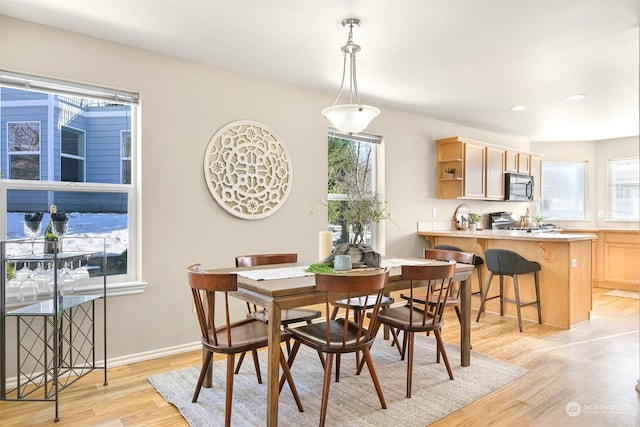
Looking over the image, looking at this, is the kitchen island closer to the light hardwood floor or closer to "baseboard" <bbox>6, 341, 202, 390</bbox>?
the light hardwood floor

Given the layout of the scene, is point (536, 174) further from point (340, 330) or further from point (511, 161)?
point (340, 330)

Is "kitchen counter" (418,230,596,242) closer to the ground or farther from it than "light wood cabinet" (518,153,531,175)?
closer to the ground

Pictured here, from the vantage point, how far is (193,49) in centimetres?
302

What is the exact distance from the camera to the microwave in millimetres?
5855

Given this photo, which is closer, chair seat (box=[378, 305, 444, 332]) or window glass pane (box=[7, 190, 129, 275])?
chair seat (box=[378, 305, 444, 332])

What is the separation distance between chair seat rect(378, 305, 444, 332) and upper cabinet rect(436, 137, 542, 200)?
2841mm

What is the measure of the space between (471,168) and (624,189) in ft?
10.1

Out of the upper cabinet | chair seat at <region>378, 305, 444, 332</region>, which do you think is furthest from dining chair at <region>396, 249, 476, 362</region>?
the upper cabinet

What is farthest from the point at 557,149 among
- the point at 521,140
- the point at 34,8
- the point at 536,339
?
the point at 34,8

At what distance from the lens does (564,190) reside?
6938mm

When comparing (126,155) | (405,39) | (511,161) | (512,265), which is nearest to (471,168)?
(511,161)

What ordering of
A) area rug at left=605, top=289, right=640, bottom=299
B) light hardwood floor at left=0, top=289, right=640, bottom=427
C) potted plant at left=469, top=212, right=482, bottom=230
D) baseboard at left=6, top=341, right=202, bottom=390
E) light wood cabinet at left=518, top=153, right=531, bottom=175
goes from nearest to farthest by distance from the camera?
light hardwood floor at left=0, top=289, right=640, bottom=427
baseboard at left=6, top=341, right=202, bottom=390
area rug at left=605, top=289, right=640, bottom=299
potted plant at left=469, top=212, right=482, bottom=230
light wood cabinet at left=518, top=153, right=531, bottom=175

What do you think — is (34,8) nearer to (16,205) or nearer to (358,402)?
(16,205)

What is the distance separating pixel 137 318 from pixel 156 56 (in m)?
1.95
